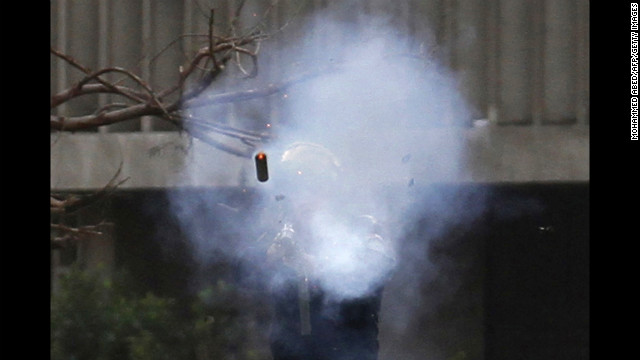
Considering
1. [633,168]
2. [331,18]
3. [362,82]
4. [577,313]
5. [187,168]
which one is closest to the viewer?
[633,168]

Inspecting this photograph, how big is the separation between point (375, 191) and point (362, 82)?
0.81 m

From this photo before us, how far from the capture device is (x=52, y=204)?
24.7 ft

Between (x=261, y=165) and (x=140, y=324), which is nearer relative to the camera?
(x=261, y=165)

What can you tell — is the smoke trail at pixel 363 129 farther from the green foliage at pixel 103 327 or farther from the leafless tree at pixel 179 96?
the green foliage at pixel 103 327

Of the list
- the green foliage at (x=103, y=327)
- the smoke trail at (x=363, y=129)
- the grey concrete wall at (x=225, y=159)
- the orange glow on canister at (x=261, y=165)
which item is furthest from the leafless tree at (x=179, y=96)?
the green foliage at (x=103, y=327)

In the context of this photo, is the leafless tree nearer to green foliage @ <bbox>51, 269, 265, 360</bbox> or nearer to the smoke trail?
the smoke trail

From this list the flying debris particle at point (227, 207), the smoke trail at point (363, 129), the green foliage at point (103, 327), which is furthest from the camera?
the green foliage at point (103, 327)

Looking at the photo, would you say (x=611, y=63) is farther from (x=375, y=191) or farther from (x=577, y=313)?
(x=577, y=313)

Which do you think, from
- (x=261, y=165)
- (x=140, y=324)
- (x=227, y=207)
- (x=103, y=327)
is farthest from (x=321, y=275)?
(x=103, y=327)

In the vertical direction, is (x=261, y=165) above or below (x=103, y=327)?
above

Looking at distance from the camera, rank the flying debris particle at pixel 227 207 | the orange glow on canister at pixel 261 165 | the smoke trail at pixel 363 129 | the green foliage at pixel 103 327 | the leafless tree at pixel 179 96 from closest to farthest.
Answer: the orange glow on canister at pixel 261 165 < the leafless tree at pixel 179 96 < the smoke trail at pixel 363 129 < the flying debris particle at pixel 227 207 < the green foliage at pixel 103 327

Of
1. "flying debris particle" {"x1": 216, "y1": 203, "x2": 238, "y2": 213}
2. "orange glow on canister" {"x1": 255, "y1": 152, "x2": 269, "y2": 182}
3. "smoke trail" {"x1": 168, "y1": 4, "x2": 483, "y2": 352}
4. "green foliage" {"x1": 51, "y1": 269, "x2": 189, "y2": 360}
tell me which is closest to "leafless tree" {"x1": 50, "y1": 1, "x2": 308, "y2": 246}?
"smoke trail" {"x1": 168, "y1": 4, "x2": 483, "y2": 352}

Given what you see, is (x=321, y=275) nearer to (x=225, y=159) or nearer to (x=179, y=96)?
(x=179, y=96)

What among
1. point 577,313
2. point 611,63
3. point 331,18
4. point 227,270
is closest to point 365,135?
point 331,18
